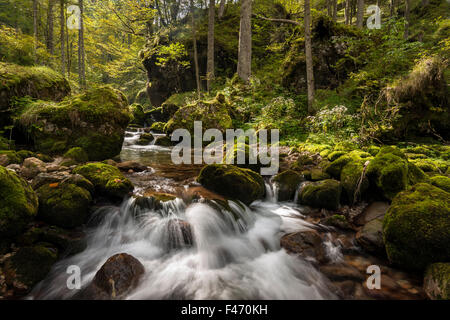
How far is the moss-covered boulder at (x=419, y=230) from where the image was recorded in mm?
2850

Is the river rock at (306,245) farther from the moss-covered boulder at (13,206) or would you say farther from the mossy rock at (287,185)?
the moss-covered boulder at (13,206)

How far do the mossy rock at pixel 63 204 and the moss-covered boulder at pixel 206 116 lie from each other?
733 centimetres

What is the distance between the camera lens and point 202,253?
3748 mm

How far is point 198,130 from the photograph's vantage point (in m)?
10.9

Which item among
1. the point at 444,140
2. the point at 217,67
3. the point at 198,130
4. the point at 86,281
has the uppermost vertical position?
the point at 217,67

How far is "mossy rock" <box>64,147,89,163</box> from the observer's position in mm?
6266

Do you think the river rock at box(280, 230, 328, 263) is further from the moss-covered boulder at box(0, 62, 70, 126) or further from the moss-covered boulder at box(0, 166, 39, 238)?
the moss-covered boulder at box(0, 62, 70, 126)

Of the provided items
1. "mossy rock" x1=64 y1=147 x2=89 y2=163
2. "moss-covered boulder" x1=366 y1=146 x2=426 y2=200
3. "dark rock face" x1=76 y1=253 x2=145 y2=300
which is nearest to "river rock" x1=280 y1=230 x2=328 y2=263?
"moss-covered boulder" x1=366 y1=146 x2=426 y2=200

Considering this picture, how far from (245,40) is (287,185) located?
31.9 feet

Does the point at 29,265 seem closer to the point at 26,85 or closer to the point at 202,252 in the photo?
the point at 202,252

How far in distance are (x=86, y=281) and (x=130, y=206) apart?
151 centimetres

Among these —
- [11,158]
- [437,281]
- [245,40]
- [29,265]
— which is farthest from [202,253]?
[245,40]
